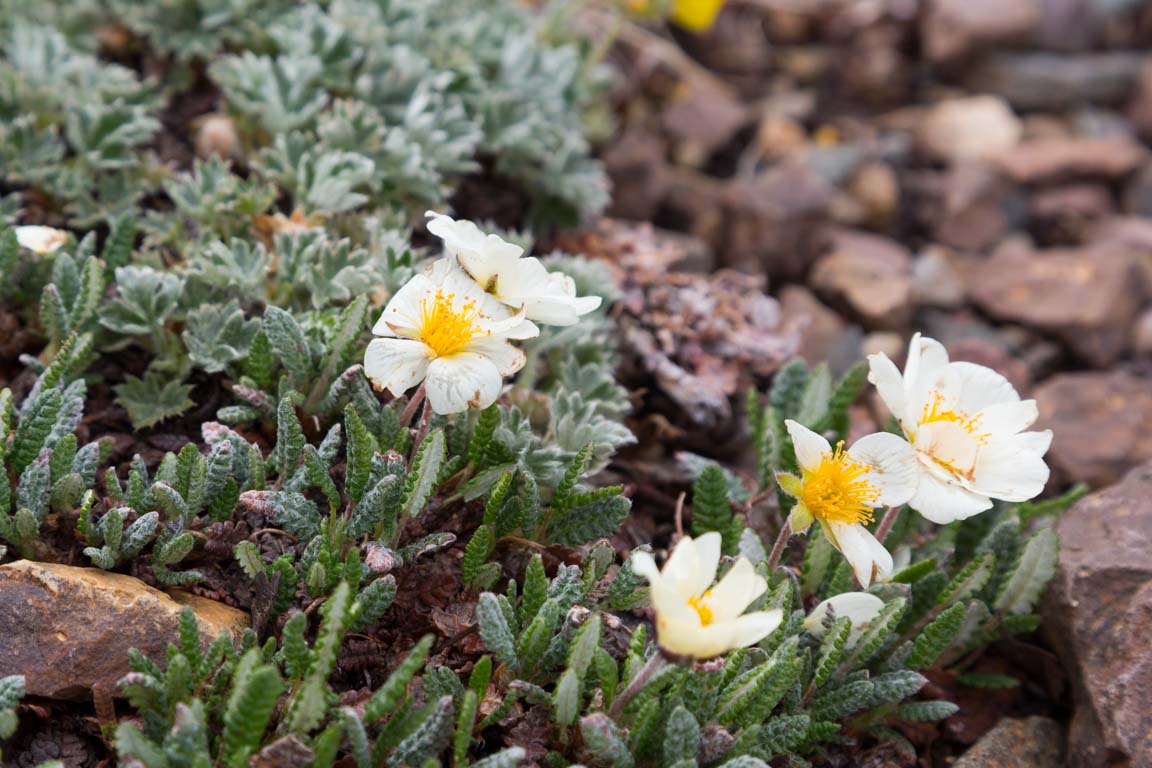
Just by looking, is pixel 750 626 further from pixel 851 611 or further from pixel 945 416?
pixel 945 416

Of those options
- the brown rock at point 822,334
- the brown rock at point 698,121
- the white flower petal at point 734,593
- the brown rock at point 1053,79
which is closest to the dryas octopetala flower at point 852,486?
the white flower petal at point 734,593

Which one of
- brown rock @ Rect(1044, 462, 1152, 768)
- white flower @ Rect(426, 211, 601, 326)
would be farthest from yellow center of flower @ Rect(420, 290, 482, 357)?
brown rock @ Rect(1044, 462, 1152, 768)

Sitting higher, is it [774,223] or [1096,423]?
[774,223]

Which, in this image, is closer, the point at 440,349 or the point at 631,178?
the point at 440,349

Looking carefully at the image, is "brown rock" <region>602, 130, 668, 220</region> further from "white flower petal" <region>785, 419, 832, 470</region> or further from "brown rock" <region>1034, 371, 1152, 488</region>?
"white flower petal" <region>785, 419, 832, 470</region>

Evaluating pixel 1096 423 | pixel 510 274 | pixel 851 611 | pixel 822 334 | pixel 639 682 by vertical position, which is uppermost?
pixel 510 274

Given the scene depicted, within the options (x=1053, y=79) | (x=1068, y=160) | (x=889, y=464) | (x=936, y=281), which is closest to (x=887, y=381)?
(x=889, y=464)
